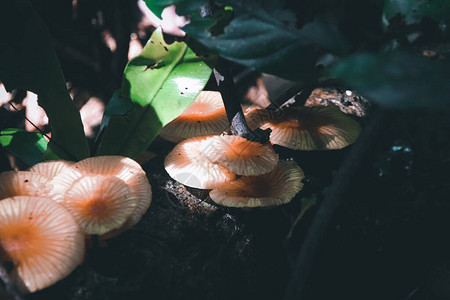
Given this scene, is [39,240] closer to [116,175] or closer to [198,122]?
[116,175]

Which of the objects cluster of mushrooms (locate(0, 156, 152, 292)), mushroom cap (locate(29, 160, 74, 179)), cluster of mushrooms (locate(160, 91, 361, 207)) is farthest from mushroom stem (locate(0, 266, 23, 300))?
cluster of mushrooms (locate(160, 91, 361, 207))

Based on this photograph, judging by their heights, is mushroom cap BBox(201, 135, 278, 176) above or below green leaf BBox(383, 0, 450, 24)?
below

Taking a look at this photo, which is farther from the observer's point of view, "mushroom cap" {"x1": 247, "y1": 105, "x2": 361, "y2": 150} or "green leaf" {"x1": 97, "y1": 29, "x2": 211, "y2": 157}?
"green leaf" {"x1": 97, "y1": 29, "x2": 211, "y2": 157}

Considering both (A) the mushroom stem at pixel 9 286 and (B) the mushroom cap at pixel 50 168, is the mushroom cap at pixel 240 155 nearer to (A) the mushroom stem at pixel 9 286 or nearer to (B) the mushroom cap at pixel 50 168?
(B) the mushroom cap at pixel 50 168

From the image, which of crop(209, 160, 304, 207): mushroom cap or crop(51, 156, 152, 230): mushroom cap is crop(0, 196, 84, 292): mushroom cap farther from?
crop(209, 160, 304, 207): mushroom cap

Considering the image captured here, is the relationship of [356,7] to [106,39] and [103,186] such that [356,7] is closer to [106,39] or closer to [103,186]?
[103,186]
